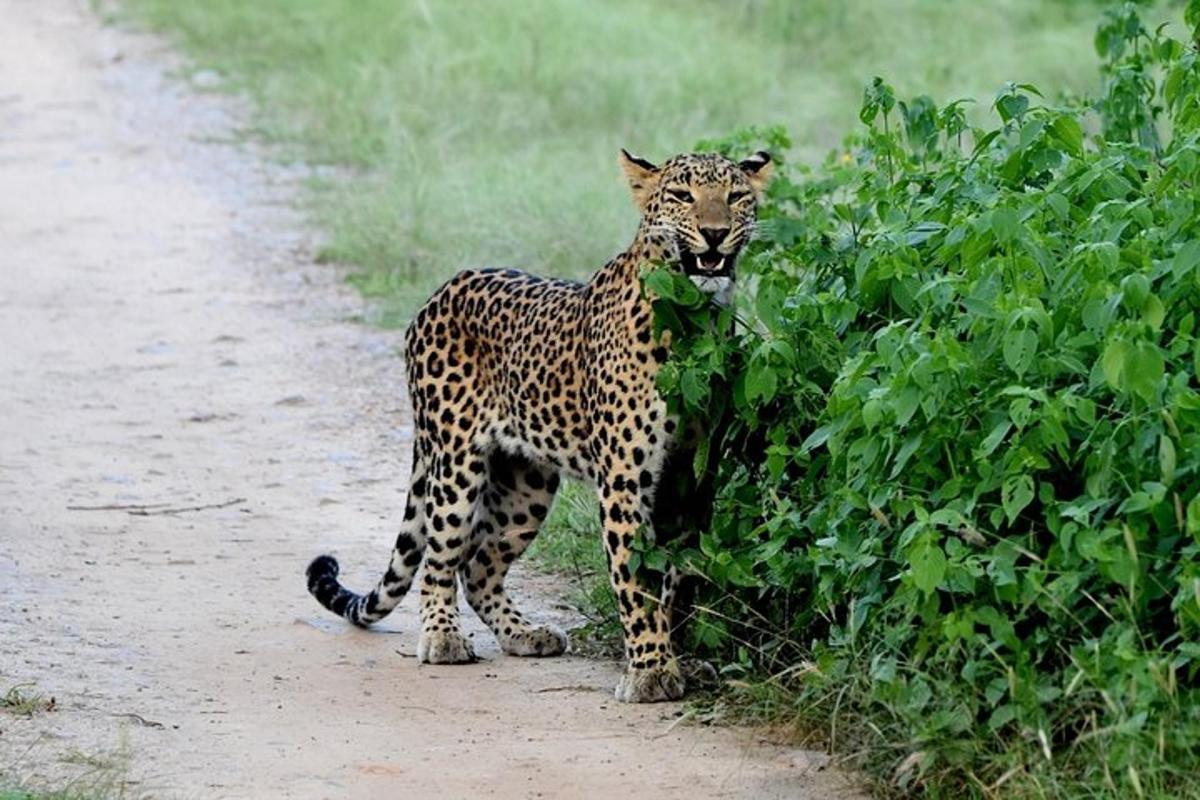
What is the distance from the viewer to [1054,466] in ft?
17.5

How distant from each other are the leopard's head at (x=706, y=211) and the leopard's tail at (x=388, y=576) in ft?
3.94

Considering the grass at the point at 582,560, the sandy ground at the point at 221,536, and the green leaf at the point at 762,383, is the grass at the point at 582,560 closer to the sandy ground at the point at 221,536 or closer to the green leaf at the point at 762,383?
the sandy ground at the point at 221,536

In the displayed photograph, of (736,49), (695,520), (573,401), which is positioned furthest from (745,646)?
(736,49)

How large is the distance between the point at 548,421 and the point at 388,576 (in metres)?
0.73

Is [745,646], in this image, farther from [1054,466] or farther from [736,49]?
[736,49]

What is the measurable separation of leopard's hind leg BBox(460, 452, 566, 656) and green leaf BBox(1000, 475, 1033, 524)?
2166mm

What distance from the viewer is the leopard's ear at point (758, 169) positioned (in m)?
6.63

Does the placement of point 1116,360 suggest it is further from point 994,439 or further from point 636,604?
point 636,604

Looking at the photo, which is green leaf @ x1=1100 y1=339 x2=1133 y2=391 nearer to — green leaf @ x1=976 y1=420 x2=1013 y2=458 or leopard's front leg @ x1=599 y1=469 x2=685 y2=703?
green leaf @ x1=976 y1=420 x2=1013 y2=458

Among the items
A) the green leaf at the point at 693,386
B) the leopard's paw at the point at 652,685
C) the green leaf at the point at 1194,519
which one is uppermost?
the green leaf at the point at 1194,519

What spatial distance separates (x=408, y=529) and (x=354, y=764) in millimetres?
1422

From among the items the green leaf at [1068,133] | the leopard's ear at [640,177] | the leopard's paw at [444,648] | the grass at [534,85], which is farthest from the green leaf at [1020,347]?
the grass at [534,85]

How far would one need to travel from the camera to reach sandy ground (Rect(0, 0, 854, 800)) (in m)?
5.79

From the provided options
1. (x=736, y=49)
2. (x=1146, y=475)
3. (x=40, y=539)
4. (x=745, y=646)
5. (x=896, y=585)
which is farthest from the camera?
(x=736, y=49)
